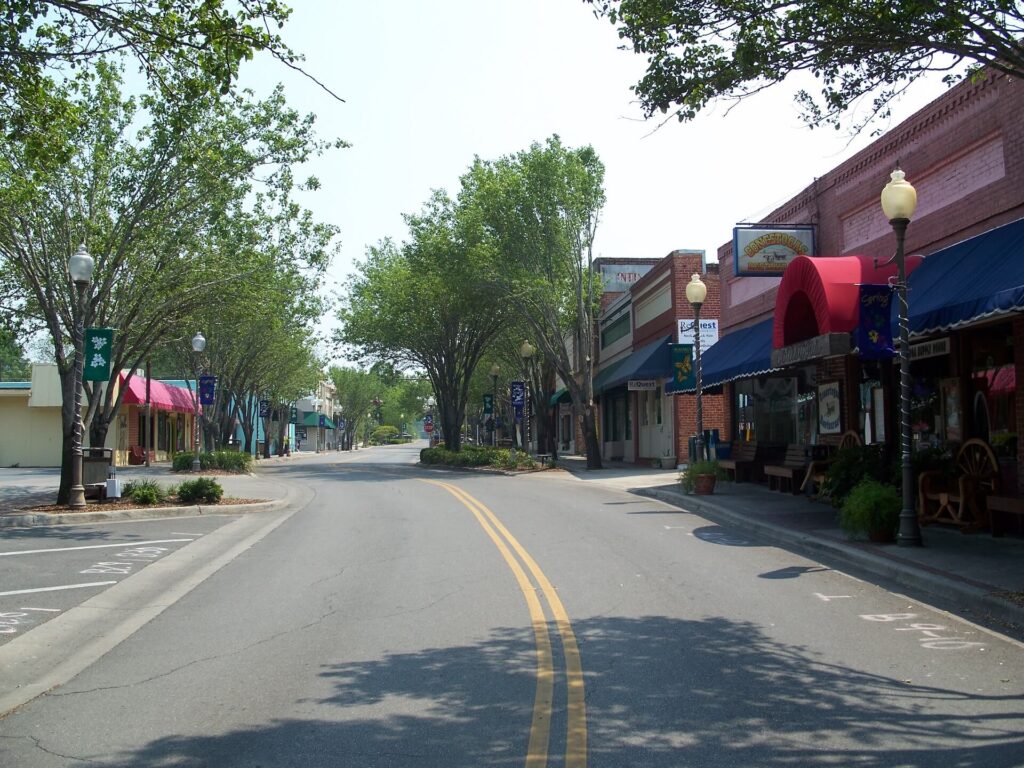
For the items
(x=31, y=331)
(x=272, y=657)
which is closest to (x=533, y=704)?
(x=272, y=657)

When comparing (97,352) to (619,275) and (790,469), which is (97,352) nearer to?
(790,469)

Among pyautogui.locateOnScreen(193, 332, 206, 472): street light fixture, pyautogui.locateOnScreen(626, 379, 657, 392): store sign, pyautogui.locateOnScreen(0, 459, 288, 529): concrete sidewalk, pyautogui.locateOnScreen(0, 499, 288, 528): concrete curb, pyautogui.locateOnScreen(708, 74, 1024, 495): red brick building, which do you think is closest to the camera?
pyautogui.locateOnScreen(708, 74, 1024, 495): red brick building

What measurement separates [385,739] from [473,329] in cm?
3332

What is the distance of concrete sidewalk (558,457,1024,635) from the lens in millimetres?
8414

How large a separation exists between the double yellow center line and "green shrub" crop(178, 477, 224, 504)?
848 cm

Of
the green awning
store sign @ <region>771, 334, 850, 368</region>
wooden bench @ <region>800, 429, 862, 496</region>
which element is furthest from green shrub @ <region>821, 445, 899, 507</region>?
the green awning

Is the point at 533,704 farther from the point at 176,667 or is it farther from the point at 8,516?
the point at 8,516

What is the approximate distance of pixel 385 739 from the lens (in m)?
4.97

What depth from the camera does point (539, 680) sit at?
6031mm

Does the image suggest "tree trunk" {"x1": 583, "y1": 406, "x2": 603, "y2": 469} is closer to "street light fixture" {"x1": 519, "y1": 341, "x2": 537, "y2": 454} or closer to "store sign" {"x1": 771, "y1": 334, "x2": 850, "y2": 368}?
"street light fixture" {"x1": 519, "y1": 341, "x2": 537, "y2": 454}

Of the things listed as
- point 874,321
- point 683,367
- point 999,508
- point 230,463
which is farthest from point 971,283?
A: point 230,463

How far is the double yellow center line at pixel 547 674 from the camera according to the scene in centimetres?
476

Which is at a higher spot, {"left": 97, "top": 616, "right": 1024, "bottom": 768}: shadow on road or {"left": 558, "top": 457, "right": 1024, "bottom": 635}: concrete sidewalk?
{"left": 558, "top": 457, "right": 1024, "bottom": 635}: concrete sidewalk

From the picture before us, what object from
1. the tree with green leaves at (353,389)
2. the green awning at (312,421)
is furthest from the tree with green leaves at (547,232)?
the green awning at (312,421)
